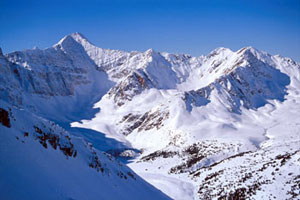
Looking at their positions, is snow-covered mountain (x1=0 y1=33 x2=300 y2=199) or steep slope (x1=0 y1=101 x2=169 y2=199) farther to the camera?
snow-covered mountain (x1=0 y1=33 x2=300 y2=199)

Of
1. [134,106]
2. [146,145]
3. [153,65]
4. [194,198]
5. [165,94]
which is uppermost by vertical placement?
[153,65]

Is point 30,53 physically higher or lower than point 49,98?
higher

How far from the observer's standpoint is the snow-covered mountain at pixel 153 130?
53.9 feet

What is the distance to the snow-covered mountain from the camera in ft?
53.9

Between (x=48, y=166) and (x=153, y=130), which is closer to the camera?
(x=48, y=166)

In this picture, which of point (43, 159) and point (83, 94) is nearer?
point (43, 159)

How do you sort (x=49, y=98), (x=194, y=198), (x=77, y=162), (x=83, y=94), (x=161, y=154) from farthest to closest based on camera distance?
(x=83, y=94), (x=49, y=98), (x=161, y=154), (x=194, y=198), (x=77, y=162)

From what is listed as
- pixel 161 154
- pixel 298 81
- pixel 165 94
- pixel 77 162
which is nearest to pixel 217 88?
pixel 165 94

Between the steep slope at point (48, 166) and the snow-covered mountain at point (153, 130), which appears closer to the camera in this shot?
the steep slope at point (48, 166)

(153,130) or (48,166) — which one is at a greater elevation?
(153,130)

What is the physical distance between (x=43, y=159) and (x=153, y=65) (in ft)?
587

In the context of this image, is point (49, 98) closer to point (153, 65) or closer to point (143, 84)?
point (143, 84)

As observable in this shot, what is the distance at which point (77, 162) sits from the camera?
60.7 ft

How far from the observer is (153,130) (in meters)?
97.8
